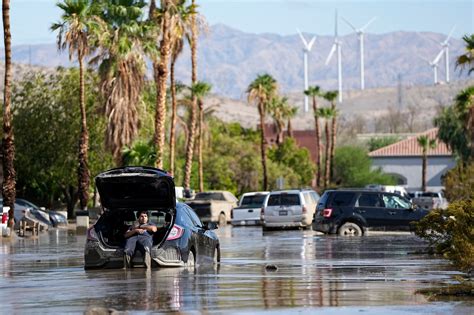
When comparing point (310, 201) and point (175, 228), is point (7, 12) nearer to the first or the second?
point (310, 201)

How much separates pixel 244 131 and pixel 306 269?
93.6 m

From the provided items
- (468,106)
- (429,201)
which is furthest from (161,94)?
(468,106)

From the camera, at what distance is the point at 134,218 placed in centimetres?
2230

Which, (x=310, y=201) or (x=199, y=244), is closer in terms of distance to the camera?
(x=199, y=244)

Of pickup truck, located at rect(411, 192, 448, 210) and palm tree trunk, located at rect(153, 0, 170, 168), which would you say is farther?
pickup truck, located at rect(411, 192, 448, 210)

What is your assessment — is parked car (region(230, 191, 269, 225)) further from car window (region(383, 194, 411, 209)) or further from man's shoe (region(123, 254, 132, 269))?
man's shoe (region(123, 254, 132, 269))

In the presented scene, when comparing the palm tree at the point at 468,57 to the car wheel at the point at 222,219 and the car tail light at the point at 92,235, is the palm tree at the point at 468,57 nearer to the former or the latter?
the car wheel at the point at 222,219

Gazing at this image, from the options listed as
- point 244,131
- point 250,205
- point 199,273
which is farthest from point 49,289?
point 244,131

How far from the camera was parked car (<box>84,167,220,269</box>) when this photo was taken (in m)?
21.5

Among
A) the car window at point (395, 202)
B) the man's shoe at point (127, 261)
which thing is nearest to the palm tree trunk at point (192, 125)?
the car window at point (395, 202)

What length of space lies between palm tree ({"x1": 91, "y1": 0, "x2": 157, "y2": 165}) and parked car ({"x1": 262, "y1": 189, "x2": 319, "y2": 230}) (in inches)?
580

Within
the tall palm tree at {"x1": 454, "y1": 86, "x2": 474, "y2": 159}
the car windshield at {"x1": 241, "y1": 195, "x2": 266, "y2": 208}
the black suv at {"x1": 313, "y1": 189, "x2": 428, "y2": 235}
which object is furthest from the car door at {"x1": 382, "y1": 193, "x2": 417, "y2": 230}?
the tall palm tree at {"x1": 454, "y1": 86, "x2": 474, "y2": 159}

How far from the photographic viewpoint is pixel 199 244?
2256 centimetres

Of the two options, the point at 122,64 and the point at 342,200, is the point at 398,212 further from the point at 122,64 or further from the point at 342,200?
the point at 122,64
